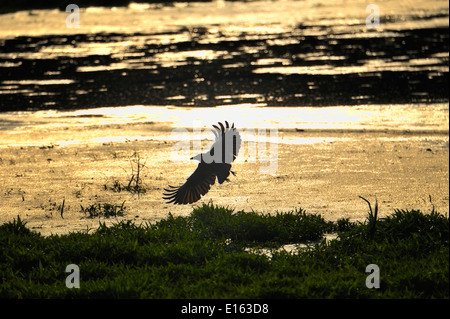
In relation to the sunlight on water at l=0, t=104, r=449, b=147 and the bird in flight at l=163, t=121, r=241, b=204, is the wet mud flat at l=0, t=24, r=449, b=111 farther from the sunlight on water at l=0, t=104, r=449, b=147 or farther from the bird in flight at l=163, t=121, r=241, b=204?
the bird in flight at l=163, t=121, r=241, b=204

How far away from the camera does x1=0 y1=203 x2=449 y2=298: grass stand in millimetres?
5801

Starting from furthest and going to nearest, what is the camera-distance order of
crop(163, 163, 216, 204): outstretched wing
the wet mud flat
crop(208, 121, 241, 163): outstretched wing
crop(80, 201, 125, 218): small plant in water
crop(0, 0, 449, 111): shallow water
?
crop(0, 0, 449, 111): shallow water, the wet mud flat, crop(80, 201, 125, 218): small plant in water, crop(208, 121, 241, 163): outstretched wing, crop(163, 163, 216, 204): outstretched wing

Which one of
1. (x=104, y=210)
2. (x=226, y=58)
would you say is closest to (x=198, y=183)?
(x=104, y=210)

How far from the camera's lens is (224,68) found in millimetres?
16906

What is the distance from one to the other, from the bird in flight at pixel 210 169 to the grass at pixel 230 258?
1.02 feet

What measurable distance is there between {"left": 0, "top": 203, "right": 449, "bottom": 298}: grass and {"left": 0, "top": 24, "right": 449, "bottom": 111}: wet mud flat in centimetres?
660

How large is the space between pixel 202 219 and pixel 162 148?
10.3 ft

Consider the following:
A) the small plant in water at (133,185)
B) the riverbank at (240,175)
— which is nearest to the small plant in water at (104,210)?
the riverbank at (240,175)

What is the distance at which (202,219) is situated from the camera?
7449mm

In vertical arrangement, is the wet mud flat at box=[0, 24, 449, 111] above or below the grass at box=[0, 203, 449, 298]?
above

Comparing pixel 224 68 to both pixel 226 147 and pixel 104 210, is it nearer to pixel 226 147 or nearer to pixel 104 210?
pixel 104 210

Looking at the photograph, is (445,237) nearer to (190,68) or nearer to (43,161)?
(43,161)

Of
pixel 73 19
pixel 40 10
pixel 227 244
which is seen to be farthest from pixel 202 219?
pixel 40 10

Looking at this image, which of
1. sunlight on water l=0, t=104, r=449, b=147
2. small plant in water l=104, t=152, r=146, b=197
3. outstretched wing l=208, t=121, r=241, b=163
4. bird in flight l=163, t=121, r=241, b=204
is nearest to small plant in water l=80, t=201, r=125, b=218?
small plant in water l=104, t=152, r=146, b=197
